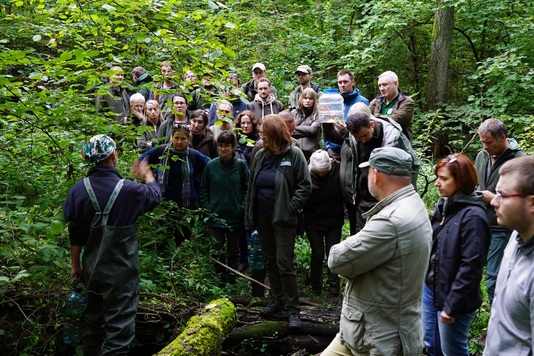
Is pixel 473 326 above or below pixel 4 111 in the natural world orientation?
below

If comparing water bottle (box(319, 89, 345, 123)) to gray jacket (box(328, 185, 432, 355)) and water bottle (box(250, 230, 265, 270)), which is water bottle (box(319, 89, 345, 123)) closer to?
water bottle (box(250, 230, 265, 270))

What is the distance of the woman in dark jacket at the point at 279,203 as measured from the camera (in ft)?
18.5

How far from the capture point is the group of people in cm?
306

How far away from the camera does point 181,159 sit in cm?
644

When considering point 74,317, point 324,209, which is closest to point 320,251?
point 324,209

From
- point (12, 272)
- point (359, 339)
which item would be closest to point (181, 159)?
point (12, 272)

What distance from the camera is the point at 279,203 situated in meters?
5.64

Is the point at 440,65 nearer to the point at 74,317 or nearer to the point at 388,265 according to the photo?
the point at 388,265

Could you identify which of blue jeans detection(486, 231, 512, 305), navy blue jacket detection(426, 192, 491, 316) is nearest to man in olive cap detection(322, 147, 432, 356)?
navy blue jacket detection(426, 192, 491, 316)

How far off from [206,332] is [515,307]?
277 cm

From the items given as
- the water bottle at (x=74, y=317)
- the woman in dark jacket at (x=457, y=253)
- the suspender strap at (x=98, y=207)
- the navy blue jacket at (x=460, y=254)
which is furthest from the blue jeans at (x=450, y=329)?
the water bottle at (x=74, y=317)

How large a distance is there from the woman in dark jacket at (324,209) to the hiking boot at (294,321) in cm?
118

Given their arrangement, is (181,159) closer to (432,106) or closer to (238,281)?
(238,281)

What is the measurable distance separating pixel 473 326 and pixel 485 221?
8.15 feet
